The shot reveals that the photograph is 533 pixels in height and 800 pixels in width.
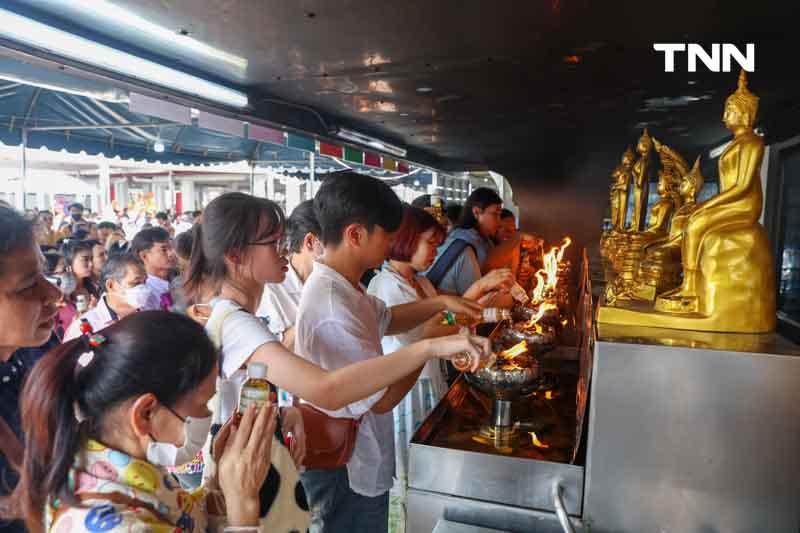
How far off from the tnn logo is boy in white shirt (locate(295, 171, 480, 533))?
1.69 m

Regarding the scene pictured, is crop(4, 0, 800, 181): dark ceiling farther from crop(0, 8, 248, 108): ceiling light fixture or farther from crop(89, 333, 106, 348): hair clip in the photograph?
crop(89, 333, 106, 348): hair clip

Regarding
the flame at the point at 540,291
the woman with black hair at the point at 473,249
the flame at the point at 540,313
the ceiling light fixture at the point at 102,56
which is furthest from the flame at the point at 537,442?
the ceiling light fixture at the point at 102,56

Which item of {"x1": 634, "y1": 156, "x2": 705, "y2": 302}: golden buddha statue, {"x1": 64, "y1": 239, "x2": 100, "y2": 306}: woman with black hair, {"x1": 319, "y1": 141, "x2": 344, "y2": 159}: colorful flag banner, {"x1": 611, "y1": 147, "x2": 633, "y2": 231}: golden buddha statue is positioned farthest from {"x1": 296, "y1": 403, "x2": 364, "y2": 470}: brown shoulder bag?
{"x1": 319, "y1": 141, "x2": 344, "y2": 159}: colorful flag banner

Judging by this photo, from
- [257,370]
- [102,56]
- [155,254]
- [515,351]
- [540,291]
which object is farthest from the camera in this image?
[155,254]

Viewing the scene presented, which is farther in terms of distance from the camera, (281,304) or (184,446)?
(281,304)

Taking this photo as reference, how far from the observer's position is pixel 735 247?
1314mm

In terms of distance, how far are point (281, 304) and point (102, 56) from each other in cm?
138

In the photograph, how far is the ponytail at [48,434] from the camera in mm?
1002

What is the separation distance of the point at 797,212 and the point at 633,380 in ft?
5.02

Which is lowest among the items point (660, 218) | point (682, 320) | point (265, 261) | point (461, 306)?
point (461, 306)

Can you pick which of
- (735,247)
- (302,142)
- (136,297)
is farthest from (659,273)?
(302,142)

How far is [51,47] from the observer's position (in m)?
2.17

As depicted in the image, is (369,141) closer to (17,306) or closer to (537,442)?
(537,442)

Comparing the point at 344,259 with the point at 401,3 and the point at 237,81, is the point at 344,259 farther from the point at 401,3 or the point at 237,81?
the point at 237,81
